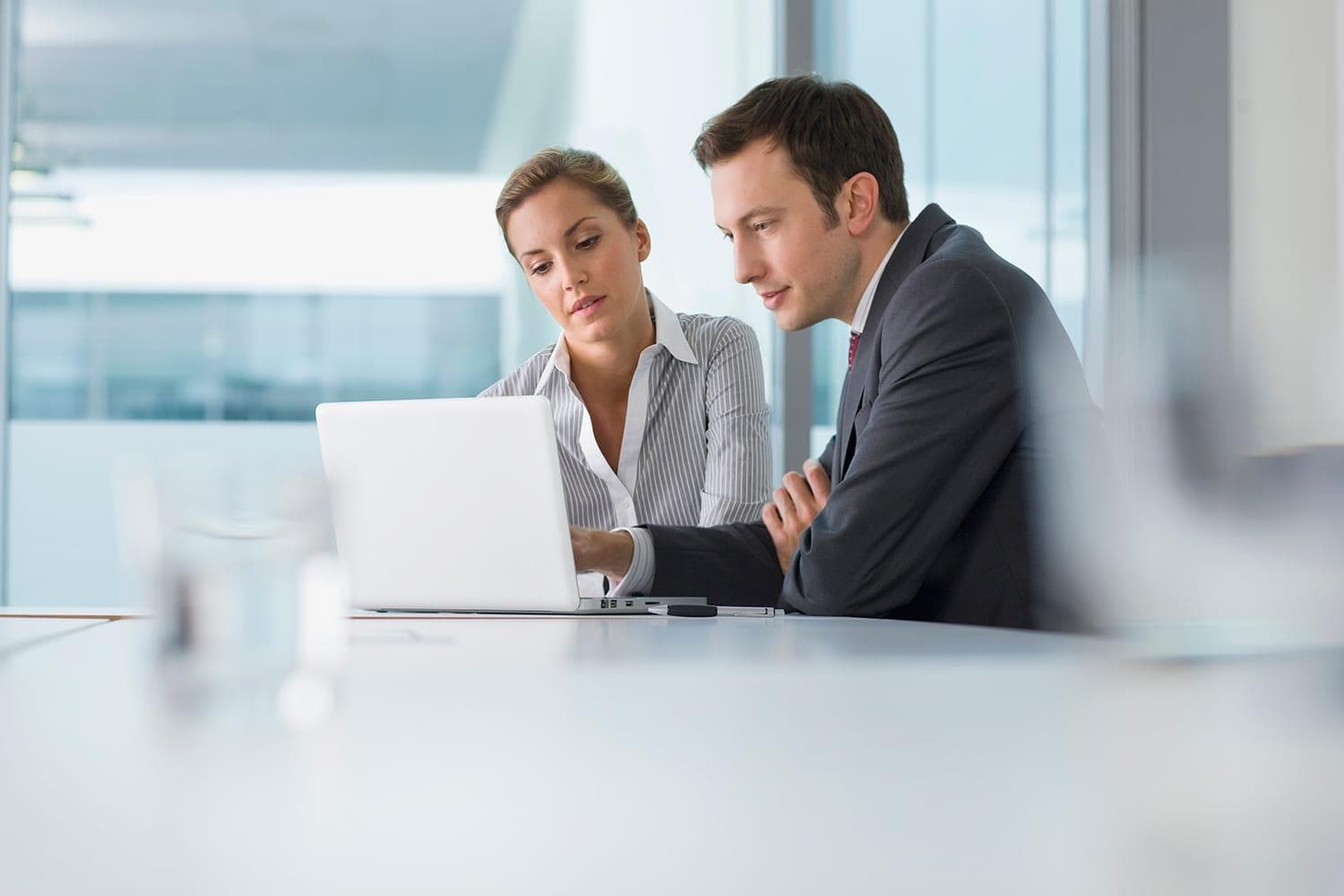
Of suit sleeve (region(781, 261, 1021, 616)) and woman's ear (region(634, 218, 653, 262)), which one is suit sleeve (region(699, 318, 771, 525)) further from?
suit sleeve (region(781, 261, 1021, 616))

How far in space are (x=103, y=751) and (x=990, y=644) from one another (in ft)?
2.12

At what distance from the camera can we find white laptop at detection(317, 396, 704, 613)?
1.42m

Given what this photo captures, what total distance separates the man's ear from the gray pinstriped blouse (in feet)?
1.61

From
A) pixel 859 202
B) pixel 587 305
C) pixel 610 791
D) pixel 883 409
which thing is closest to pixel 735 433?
pixel 587 305

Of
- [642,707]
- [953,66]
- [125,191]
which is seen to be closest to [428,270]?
[125,191]

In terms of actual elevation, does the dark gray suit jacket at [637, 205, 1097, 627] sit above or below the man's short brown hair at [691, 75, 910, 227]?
below

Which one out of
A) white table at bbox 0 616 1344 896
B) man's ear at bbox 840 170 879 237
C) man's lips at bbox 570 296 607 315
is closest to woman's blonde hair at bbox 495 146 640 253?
man's lips at bbox 570 296 607 315

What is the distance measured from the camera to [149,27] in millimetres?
3689

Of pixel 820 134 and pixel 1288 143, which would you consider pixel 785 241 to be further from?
pixel 1288 143

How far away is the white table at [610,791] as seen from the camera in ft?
1.22

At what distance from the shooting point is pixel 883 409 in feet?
5.40

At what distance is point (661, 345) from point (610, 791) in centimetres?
210

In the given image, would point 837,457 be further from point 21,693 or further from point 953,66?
point 953,66

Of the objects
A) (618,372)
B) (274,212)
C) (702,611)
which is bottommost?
(702,611)
